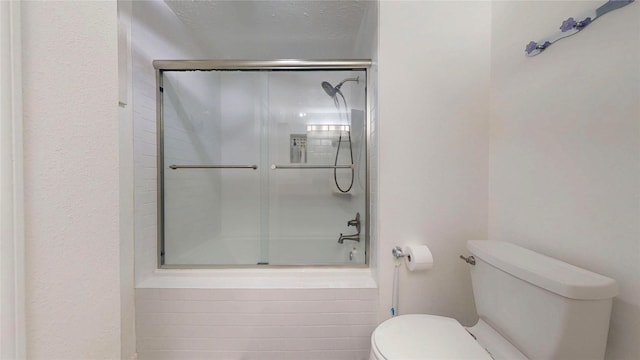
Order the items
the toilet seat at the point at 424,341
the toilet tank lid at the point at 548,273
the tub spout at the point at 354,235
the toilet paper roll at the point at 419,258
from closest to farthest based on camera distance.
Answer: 1. the toilet tank lid at the point at 548,273
2. the toilet seat at the point at 424,341
3. the toilet paper roll at the point at 419,258
4. the tub spout at the point at 354,235

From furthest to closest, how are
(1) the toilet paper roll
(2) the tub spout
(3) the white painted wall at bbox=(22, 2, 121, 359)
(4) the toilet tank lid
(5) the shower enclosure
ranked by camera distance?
1. (2) the tub spout
2. (5) the shower enclosure
3. (1) the toilet paper roll
4. (4) the toilet tank lid
5. (3) the white painted wall at bbox=(22, 2, 121, 359)

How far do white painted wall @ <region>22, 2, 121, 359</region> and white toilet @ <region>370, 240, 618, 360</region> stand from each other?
0.82m

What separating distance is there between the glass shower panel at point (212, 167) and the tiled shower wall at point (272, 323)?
280mm

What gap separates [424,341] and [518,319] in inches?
12.3

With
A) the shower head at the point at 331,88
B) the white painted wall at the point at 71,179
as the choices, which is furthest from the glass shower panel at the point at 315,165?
the white painted wall at the point at 71,179

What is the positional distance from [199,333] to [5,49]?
127cm

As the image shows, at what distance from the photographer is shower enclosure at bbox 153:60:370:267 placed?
4.66 feet

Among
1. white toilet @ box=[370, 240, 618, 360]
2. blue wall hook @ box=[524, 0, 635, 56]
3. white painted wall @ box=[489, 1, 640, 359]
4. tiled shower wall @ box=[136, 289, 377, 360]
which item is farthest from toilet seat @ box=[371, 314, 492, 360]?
blue wall hook @ box=[524, 0, 635, 56]

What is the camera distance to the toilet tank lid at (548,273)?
63cm

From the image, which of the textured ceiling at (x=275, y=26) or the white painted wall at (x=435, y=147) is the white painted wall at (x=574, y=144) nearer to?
the white painted wall at (x=435, y=147)

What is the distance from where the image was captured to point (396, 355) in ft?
2.58

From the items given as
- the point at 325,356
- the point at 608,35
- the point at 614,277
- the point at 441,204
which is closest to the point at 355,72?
the point at 441,204

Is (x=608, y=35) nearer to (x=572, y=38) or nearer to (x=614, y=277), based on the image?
(x=572, y=38)

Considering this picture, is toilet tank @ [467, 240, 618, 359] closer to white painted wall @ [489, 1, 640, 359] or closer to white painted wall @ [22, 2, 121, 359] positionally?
white painted wall @ [489, 1, 640, 359]
